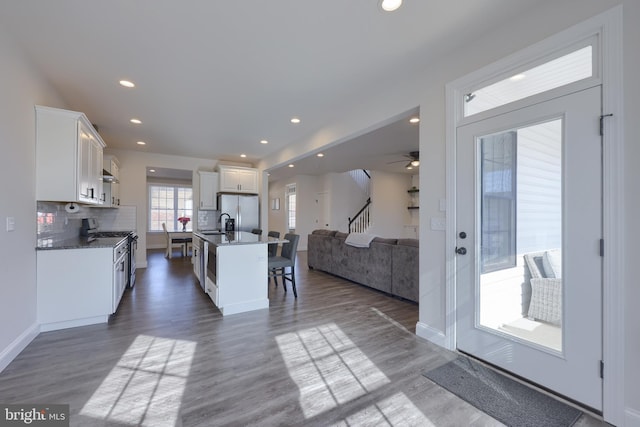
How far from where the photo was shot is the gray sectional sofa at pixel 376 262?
382cm

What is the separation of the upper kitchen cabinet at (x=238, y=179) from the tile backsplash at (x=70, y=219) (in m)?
1.95

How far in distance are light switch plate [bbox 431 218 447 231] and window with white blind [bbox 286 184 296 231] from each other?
7.40 meters

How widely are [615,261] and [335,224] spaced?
758 centimetres

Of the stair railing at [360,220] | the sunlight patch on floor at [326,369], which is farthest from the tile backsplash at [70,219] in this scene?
the stair railing at [360,220]

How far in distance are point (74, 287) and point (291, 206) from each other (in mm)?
7379

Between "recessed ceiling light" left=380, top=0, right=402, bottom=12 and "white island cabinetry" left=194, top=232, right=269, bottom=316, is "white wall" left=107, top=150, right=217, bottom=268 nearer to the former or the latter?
"white island cabinetry" left=194, top=232, right=269, bottom=316

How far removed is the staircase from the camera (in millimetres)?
9227

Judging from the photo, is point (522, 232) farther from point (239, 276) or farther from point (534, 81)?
point (239, 276)

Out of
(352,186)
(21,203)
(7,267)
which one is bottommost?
(7,267)

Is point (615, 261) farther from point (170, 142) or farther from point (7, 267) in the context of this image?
point (170, 142)

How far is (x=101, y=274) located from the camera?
307cm

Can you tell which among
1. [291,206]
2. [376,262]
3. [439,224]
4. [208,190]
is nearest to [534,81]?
[439,224]

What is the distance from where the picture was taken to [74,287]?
2.96 m

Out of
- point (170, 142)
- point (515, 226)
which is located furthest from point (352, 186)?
point (515, 226)
